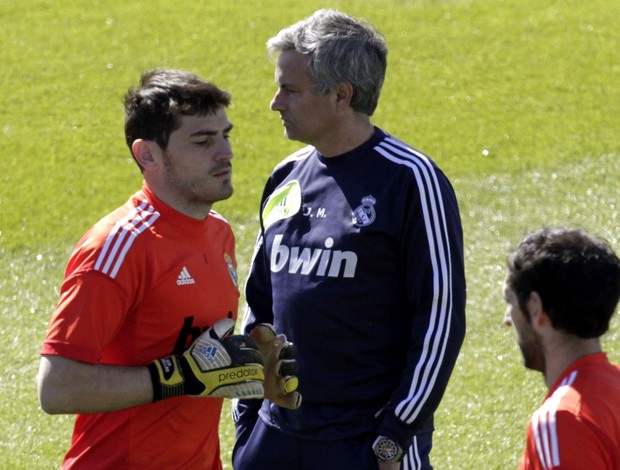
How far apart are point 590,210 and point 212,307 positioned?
5.30m

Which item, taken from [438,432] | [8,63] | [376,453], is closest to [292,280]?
[376,453]

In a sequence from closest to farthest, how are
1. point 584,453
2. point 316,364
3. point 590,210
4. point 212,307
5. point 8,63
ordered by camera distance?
point 584,453 < point 212,307 < point 316,364 < point 590,210 < point 8,63

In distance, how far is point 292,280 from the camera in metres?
3.77

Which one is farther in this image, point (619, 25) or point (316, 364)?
point (619, 25)

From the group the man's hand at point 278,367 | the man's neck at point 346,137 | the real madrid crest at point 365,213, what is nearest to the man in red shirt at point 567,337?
the real madrid crest at point 365,213

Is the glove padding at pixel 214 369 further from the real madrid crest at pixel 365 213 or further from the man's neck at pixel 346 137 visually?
the man's neck at pixel 346 137

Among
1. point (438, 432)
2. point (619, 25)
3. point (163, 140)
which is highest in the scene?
point (619, 25)

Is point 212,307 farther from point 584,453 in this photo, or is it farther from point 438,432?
point 438,432

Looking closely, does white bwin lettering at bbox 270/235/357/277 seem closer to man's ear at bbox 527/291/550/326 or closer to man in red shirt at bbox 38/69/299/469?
man in red shirt at bbox 38/69/299/469

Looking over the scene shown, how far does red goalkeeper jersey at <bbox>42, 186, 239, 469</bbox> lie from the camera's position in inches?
125

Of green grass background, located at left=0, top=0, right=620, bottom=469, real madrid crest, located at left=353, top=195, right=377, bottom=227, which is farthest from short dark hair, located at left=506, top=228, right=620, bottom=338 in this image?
green grass background, located at left=0, top=0, right=620, bottom=469

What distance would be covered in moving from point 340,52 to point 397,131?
235 inches

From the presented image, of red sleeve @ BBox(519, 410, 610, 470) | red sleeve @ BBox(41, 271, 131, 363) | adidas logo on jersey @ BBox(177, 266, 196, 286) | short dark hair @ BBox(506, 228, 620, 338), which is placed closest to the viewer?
red sleeve @ BBox(519, 410, 610, 470)

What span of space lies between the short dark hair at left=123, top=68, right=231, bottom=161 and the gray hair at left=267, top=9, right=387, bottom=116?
429mm
